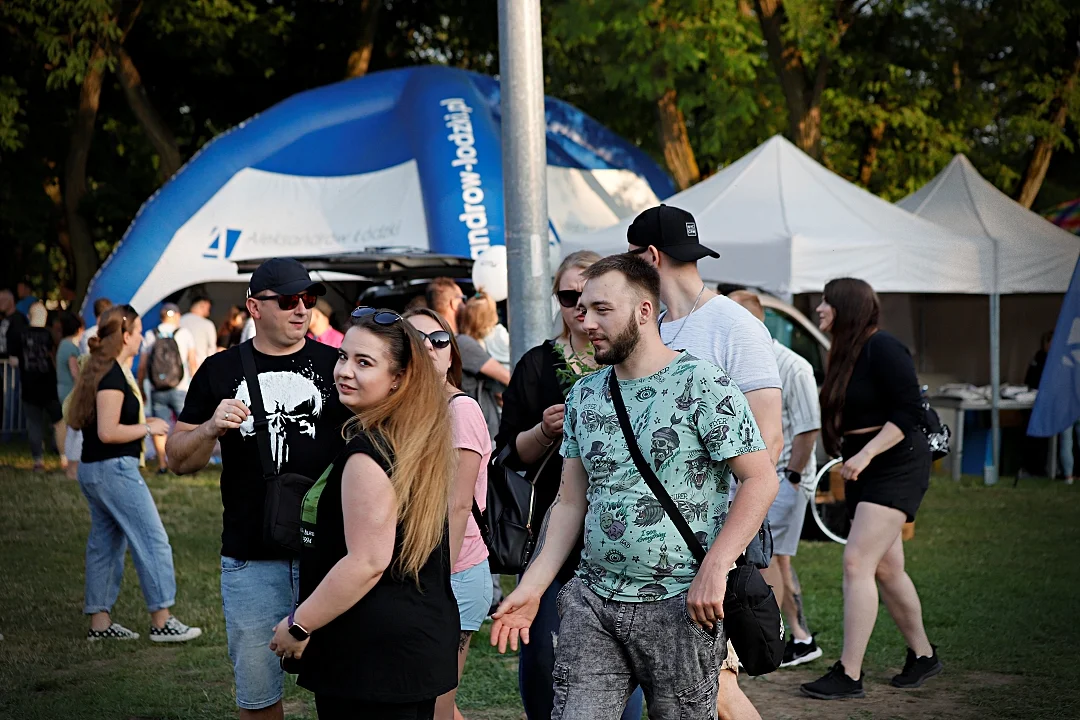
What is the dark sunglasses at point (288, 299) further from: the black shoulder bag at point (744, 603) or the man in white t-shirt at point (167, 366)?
the man in white t-shirt at point (167, 366)

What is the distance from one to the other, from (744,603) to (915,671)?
11.1ft

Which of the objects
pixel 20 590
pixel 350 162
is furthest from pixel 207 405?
pixel 350 162

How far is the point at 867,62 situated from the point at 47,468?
A: 483 inches

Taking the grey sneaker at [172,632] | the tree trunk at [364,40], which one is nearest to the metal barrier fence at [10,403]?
the tree trunk at [364,40]

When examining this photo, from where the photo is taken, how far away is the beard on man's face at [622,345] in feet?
11.7

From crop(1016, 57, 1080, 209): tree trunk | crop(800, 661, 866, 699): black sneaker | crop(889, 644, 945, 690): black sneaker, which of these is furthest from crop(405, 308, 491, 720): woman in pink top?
crop(1016, 57, 1080, 209): tree trunk

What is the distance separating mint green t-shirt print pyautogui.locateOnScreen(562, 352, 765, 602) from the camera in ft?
11.4

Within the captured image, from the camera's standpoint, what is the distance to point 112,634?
25.0ft

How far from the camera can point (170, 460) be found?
4.41 m

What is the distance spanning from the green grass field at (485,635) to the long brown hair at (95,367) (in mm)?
1322

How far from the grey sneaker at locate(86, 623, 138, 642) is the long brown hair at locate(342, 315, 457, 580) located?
4.62 meters

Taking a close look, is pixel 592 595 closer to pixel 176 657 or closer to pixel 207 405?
pixel 207 405

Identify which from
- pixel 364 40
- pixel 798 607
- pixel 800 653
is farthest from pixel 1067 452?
pixel 364 40

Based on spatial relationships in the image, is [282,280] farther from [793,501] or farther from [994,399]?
[994,399]
